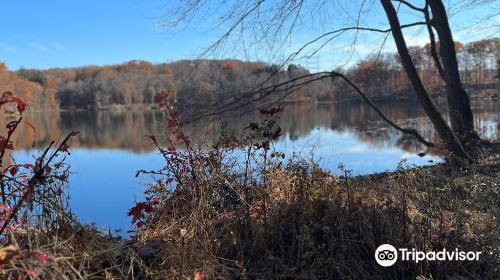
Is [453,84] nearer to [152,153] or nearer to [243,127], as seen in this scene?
[243,127]

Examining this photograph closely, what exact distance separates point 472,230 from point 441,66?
6.48m

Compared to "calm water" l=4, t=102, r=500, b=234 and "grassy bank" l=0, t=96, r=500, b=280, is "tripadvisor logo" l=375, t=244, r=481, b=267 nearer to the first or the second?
"grassy bank" l=0, t=96, r=500, b=280

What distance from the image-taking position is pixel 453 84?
8.30 meters

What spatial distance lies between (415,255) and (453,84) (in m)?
6.11

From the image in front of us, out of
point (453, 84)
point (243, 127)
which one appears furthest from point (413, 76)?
point (243, 127)

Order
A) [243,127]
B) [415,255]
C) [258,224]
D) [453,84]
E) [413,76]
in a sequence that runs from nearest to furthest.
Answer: [415,255] < [258,224] < [243,127] < [413,76] < [453,84]

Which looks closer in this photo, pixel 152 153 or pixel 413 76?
pixel 413 76

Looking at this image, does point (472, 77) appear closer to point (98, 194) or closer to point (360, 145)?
point (360, 145)

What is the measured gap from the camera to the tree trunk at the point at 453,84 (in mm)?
8031

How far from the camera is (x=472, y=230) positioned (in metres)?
3.43

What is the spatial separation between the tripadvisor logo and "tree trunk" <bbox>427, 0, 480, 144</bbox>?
536 cm

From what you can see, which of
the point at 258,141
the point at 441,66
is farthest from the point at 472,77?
the point at 258,141

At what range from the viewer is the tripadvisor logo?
10.4 feet

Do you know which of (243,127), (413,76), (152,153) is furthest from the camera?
(152,153)
